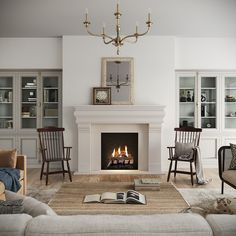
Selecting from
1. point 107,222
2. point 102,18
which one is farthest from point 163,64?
point 107,222

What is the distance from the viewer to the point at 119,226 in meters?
1.40

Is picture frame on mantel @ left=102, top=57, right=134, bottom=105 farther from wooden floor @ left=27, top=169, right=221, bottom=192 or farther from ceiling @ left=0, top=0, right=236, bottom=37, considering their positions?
wooden floor @ left=27, top=169, right=221, bottom=192

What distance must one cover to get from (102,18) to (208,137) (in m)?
3.36

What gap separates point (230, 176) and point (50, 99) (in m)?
4.37

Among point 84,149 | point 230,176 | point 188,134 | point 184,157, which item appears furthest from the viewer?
point 84,149

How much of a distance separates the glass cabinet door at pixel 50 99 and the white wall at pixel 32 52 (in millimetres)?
507

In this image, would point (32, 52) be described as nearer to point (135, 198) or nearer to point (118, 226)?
point (135, 198)

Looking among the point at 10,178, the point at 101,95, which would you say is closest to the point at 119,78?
the point at 101,95

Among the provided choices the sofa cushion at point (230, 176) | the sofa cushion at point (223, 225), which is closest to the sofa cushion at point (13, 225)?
the sofa cushion at point (223, 225)

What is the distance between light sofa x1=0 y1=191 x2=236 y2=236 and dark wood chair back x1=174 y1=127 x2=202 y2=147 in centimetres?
511

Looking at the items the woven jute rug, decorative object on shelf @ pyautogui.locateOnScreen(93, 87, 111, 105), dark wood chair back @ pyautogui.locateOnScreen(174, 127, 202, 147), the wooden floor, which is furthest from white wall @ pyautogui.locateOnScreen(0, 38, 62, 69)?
the woven jute rug

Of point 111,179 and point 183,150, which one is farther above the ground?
point 183,150

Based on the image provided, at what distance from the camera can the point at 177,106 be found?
25.0 feet

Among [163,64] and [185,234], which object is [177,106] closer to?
[163,64]
